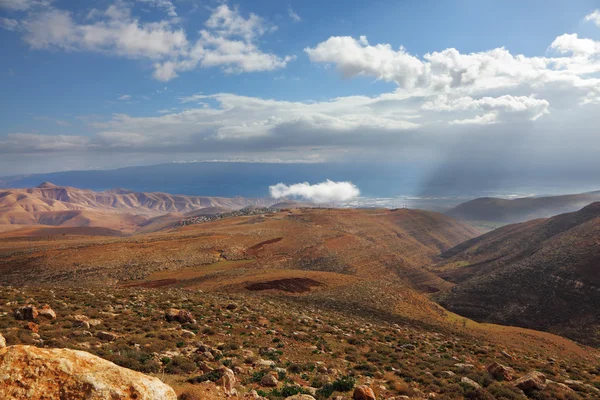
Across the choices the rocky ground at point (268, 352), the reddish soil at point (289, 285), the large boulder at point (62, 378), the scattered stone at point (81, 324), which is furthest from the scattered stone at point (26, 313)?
the reddish soil at point (289, 285)

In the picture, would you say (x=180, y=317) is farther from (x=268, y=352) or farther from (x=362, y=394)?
(x=362, y=394)

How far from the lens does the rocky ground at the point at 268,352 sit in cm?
1148

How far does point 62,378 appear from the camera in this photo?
5.41 metres

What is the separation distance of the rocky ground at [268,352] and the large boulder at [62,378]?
3054 mm

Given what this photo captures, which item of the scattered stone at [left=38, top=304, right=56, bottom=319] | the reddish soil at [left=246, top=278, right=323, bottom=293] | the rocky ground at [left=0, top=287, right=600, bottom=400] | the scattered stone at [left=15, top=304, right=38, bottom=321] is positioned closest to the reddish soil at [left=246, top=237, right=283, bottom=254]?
the reddish soil at [left=246, top=278, right=323, bottom=293]

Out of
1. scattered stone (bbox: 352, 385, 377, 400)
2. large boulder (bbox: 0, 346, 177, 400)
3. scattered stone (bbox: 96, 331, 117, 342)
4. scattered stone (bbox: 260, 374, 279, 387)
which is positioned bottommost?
scattered stone (bbox: 352, 385, 377, 400)

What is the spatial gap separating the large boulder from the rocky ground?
305 cm

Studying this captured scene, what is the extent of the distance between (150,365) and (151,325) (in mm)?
6589

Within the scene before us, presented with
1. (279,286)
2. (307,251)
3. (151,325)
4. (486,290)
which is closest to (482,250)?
(486,290)

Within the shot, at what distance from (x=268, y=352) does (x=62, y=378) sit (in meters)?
11.2

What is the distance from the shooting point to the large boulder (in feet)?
16.9

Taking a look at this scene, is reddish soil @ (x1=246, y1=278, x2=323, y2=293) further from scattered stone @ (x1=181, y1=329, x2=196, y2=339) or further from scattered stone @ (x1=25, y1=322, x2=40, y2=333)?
scattered stone @ (x1=25, y1=322, x2=40, y2=333)

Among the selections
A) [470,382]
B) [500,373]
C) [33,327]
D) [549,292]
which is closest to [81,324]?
[33,327]

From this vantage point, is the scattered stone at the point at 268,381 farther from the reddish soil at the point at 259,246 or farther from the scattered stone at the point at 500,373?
the reddish soil at the point at 259,246
